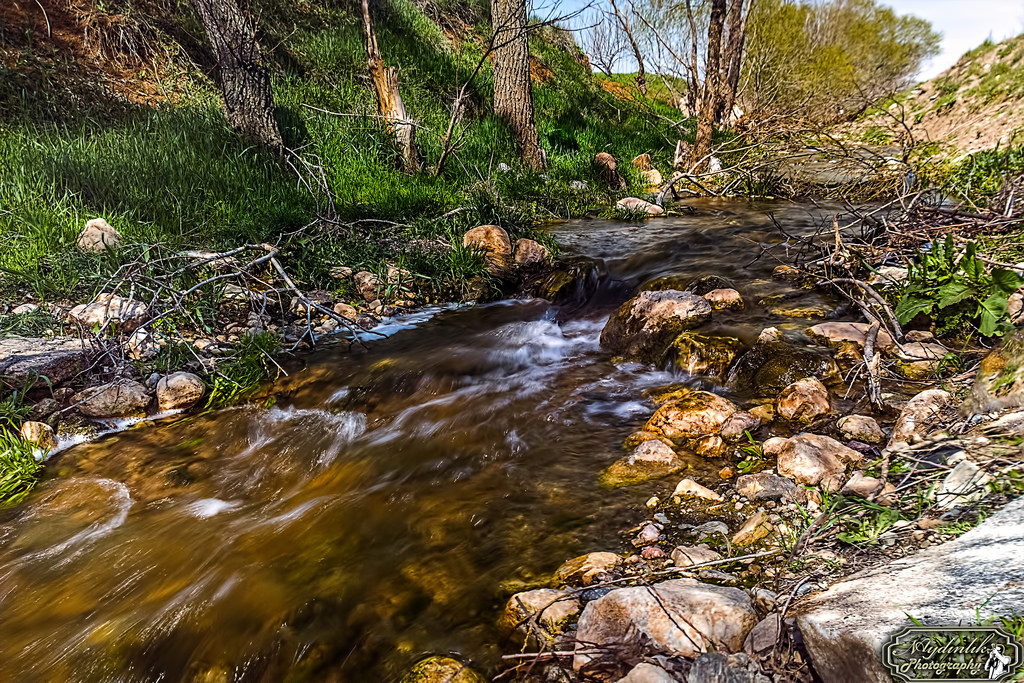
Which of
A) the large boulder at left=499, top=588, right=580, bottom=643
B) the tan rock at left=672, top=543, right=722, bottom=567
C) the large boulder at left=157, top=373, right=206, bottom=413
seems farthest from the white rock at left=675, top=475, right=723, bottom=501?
the large boulder at left=157, top=373, right=206, bottom=413

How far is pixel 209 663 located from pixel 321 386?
1.98 metres

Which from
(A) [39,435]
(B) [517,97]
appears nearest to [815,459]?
(A) [39,435]

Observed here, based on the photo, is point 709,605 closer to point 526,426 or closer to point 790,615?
point 790,615

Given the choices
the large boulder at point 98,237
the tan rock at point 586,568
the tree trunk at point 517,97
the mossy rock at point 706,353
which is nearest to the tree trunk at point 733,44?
the tree trunk at point 517,97

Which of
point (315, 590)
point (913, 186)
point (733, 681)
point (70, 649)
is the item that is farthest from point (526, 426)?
point (913, 186)

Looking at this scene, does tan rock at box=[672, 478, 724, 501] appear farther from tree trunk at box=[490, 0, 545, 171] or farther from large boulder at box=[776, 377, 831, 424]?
tree trunk at box=[490, 0, 545, 171]

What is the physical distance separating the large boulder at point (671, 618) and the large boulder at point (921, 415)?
1124 mm

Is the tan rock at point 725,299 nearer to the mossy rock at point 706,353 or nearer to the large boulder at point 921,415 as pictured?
the mossy rock at point 706,353

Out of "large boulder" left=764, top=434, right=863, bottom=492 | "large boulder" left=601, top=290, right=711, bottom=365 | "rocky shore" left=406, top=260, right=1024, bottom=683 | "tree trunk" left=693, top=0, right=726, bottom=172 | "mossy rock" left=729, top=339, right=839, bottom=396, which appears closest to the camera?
"rocky shore" left=406, top=260, right=1024, bottom=683

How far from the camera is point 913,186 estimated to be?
13.8 feet

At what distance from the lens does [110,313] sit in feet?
12.0

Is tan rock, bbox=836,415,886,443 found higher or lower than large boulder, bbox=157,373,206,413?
lower

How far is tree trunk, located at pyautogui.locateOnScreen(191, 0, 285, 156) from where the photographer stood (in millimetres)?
5516

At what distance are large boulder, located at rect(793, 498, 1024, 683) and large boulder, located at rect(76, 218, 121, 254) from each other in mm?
5038
